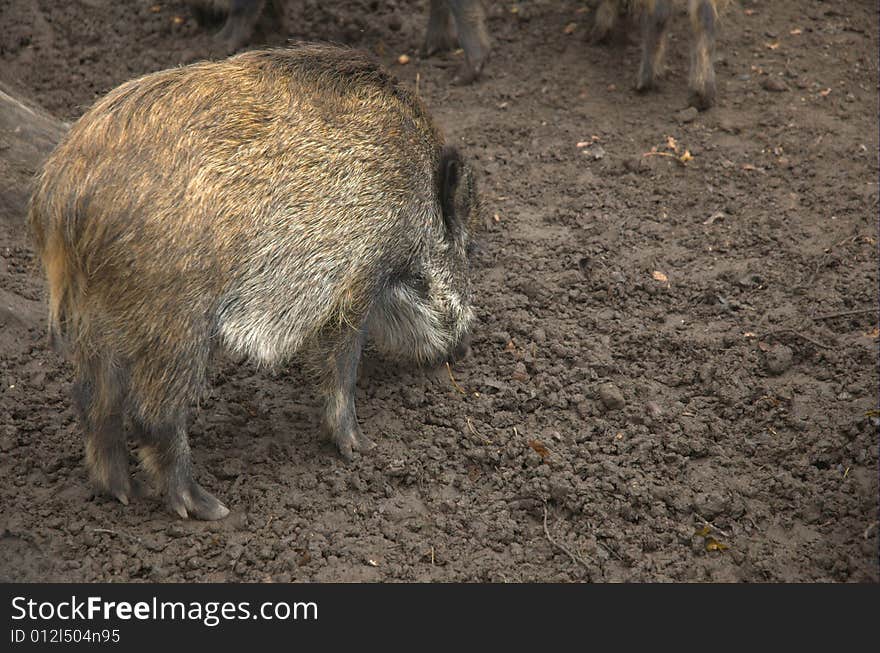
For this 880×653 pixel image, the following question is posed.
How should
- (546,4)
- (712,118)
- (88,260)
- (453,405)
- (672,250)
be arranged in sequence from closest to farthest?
(88,260)
(453,405)
(672,250)
(712,118)
(546,4)

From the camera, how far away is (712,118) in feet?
20.3

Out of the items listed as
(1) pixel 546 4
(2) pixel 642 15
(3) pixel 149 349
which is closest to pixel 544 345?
(3) pixel 149 349

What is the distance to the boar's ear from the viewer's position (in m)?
4.02

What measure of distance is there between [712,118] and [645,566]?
11.5 ft

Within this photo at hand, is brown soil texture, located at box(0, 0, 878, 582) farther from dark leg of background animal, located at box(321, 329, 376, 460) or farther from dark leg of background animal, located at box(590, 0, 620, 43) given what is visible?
dark leg of background animal, located at box(590, 0, 620, 43)

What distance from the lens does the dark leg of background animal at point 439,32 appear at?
691cm

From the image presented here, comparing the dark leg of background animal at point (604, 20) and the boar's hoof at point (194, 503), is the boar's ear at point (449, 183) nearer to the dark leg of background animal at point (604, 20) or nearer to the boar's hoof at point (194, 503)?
the boar's hoof at point (194, 503)

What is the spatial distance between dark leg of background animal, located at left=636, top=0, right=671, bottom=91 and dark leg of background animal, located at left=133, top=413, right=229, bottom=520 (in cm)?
401

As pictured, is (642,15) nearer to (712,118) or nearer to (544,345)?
(712,118)

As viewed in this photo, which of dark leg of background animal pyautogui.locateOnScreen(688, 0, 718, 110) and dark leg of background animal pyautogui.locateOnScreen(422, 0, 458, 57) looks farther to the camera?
dark leg of background animal pyautogui.locateOnScreen(422, 0, 458, 57)

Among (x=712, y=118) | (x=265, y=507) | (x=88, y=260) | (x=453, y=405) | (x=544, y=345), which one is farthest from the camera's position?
(x=712, y=118)

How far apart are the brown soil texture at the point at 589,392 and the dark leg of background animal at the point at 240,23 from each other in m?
0.95

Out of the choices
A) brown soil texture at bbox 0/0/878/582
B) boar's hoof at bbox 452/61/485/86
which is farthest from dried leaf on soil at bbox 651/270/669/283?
boar's hoof at bbox 452/61/485/86

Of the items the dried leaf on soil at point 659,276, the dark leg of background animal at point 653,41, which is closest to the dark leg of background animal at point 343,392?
the dried leaf on soil at point 659,276
